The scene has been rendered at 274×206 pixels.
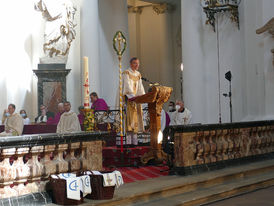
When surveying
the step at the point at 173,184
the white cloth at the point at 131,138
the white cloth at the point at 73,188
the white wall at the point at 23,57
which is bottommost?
the step at the point at 173,184

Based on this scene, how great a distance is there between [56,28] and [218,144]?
353 inches

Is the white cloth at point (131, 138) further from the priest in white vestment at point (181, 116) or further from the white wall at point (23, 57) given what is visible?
the white wall at point (23, 57)

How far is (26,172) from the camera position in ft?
17.9

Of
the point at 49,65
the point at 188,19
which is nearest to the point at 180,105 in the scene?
the point at 188,19

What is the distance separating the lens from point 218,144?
8523 millimetres

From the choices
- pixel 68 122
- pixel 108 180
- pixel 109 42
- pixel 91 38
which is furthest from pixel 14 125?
pixel 109 42

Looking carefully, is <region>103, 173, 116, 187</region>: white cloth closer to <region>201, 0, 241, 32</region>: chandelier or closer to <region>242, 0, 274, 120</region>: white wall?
<region>242, 0, 274, 120</region>: white wall

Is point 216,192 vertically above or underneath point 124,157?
underneath

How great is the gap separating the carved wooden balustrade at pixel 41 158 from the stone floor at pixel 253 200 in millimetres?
1973

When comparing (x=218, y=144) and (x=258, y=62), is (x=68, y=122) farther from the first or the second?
(x=258, y=62)

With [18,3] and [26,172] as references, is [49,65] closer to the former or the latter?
[18,3]

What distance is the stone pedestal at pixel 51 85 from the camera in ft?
50.9

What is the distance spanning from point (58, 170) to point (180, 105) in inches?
287

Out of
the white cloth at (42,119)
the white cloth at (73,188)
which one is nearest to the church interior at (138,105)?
the white cloth at (73,188)
